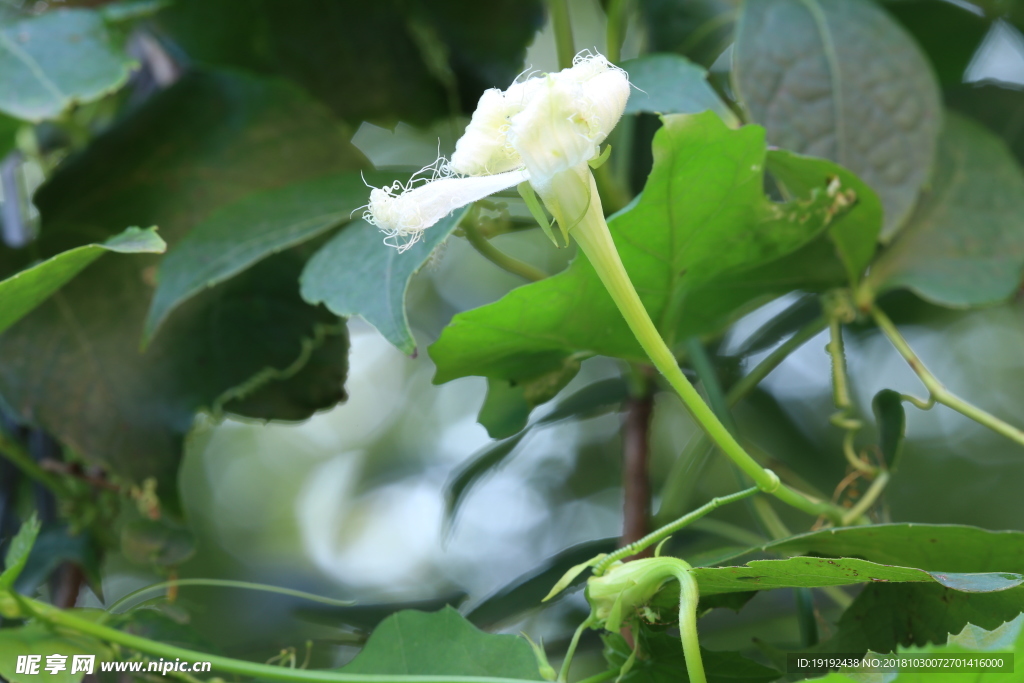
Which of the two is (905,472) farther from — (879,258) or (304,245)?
(304,245)

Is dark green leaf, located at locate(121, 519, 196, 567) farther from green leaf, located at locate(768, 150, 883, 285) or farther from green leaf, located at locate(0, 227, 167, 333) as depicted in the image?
green leaf, located at locate(768, 150, 883, 285)

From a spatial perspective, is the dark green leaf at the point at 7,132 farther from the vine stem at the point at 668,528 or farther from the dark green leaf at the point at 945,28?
the dark green leaf at the point at 945,28

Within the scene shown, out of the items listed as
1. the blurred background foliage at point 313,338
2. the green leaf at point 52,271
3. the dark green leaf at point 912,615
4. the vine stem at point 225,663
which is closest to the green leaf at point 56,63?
the blurred background foliage at point 313,338

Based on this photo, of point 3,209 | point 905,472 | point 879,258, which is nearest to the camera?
point 879,258

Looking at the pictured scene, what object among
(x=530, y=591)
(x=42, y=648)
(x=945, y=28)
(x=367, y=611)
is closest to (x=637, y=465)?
(x=530, y=591)

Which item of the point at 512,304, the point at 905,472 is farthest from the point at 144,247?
the point at 905,472

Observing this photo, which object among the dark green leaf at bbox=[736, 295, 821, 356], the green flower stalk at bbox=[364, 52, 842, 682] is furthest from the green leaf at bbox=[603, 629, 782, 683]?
the dark green leaf at bbox=[736, 295, 821, 356]

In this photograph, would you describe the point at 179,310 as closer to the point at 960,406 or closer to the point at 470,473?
the point at 470,473
